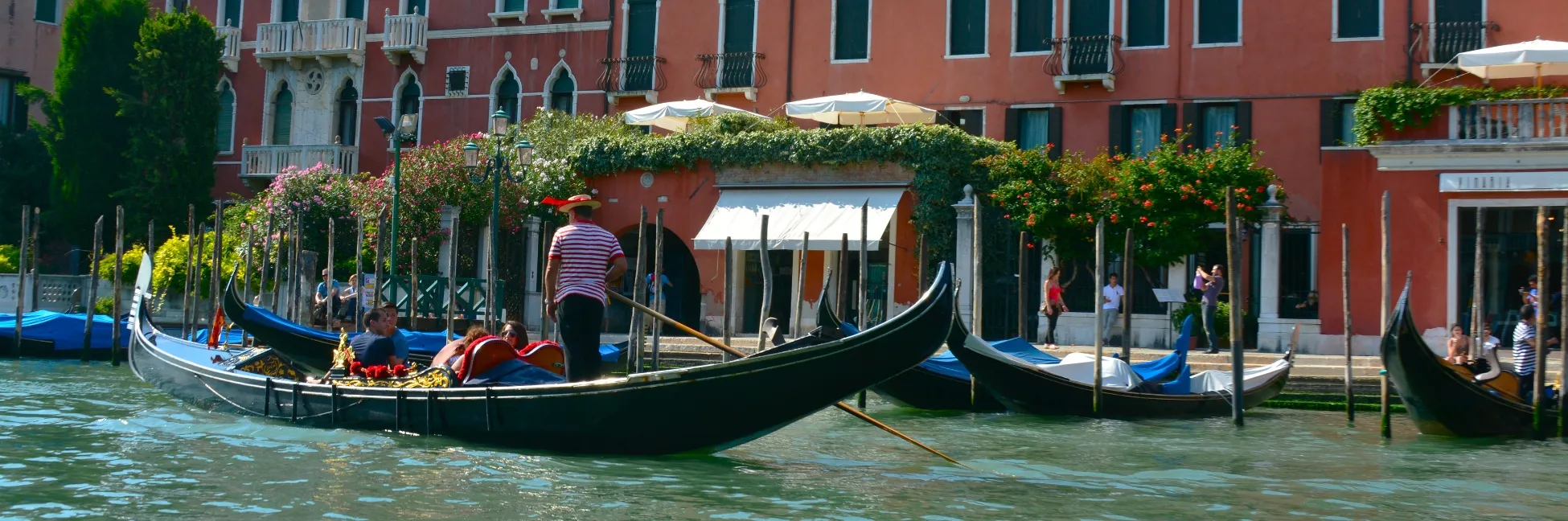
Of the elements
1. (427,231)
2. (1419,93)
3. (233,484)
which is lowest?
(233,484)

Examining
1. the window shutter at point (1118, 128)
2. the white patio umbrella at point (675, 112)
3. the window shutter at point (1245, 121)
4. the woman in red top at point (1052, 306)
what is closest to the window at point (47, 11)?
the white patio umbrella at point (675, 112)

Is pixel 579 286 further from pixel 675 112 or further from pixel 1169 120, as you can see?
pixel 1169 120

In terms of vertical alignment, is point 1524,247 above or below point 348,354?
above

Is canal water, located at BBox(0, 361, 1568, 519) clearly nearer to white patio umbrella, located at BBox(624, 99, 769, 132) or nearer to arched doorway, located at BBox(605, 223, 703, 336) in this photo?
white patio umbrella, located at BBox(624, 99, 769, 132)

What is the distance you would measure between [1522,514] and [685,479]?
347 centimetres

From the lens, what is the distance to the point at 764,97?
17.9m

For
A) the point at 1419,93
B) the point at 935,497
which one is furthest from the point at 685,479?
the point at 1419,93

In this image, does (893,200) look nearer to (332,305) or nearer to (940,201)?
(940,201)

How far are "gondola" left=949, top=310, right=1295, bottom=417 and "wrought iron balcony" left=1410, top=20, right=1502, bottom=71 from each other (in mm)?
5778

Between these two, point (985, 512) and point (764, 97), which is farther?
point (764, 97)

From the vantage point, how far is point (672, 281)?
18469 mm

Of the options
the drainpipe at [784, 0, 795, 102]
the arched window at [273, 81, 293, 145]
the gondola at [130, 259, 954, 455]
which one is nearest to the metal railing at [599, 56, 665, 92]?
the drainpipe at [784, 0, 795, 102]

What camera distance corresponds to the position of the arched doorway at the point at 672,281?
58.3 feet

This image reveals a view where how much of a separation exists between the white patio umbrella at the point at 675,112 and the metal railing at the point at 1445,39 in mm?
6932
